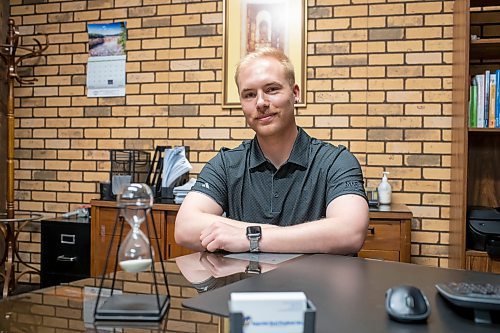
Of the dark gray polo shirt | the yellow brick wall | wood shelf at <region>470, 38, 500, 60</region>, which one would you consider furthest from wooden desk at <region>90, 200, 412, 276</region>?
wood shelf at <region>470, 38, 500, 60</region>

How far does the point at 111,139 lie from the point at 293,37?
1.47m

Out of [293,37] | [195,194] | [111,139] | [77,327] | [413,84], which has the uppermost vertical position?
[293,37]

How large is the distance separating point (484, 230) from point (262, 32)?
1.79 meters

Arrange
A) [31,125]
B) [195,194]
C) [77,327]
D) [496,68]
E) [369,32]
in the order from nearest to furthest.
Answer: [77,327] → [195,194] → [496,68] → [369,32] → [31,125]

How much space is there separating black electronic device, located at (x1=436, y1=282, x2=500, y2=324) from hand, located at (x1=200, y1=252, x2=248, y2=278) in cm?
51

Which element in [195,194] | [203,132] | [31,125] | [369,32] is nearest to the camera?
[195,194]

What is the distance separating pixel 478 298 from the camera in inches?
34.8

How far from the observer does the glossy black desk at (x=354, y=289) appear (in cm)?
84

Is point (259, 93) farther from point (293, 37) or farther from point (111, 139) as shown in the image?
point (111, 139)

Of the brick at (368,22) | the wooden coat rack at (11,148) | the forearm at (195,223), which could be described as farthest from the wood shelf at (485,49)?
the wooden coat rack at (11,148)

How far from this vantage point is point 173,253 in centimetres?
297

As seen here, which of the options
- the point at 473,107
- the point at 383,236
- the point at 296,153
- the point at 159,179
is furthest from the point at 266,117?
the point at 159,179

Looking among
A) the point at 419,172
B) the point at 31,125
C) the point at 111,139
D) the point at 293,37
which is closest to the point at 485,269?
the point at 419,172

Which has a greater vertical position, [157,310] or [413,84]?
[413,84]
